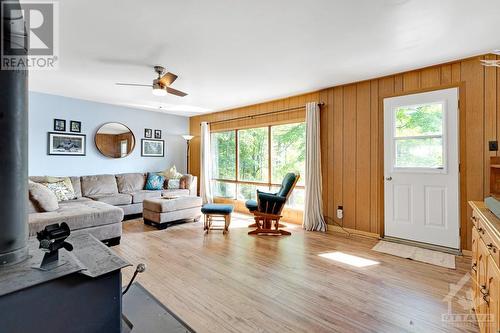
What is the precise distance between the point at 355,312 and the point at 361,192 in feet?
7.30

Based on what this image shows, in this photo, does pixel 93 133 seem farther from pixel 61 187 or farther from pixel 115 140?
pixel 61 187

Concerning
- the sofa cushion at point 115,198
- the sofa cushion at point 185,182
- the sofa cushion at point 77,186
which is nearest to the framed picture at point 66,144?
the sofa cushion at point 77,186

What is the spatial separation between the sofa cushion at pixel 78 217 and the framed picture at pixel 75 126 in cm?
222

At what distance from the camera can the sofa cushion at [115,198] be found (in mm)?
4471

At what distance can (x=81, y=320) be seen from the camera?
1.08 meters

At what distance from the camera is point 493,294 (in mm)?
1322

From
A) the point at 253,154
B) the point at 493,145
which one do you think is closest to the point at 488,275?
the point at 493,145

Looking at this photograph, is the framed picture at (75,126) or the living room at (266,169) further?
the framed picture at (75,126)

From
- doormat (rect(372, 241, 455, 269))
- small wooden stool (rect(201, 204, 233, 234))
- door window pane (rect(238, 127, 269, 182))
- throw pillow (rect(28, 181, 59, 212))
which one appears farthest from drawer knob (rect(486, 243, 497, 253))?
throw pillow (rect(28, 181, 59, 212))

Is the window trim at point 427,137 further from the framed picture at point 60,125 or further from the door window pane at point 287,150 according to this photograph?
the framed picture at point 60,125

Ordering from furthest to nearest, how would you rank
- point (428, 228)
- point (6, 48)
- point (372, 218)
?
point (372, 218), point (428, 228), point (6, 48)

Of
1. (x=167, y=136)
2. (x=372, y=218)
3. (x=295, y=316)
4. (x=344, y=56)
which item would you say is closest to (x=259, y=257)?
(x=295, y=316)

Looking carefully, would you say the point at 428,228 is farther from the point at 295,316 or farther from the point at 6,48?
the point at 6,48

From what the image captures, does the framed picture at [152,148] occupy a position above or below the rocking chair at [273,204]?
above
